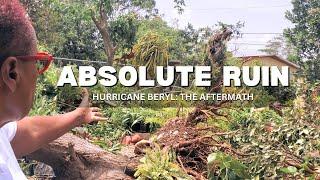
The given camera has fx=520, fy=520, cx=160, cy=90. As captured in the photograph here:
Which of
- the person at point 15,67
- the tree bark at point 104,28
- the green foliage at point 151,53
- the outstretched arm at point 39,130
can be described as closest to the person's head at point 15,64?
the person at point 15,67

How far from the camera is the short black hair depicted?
2.61ft

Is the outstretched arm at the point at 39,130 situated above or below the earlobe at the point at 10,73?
below

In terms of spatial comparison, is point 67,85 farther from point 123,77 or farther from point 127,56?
point 127,56

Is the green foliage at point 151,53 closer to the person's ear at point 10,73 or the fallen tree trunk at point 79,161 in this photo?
the fallen tree trunk at point 79,161

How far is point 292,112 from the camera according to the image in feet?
18.1

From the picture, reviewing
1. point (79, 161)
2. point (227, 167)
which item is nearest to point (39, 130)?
point (227, 167)

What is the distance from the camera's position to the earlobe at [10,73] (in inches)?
31.2

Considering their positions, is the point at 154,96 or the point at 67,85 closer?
the point at 67,85

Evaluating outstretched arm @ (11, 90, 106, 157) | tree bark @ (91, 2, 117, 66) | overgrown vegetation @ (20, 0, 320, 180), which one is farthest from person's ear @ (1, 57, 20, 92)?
tree bark @ (91, 2, 117, 66)

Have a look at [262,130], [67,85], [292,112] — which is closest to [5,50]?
[262,130]

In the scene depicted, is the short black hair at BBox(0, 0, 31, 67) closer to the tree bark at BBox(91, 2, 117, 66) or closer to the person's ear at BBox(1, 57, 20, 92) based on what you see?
the person's ear at BBox(1, 57, 20, 92)

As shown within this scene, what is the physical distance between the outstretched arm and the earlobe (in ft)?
2.46

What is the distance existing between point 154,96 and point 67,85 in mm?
1930

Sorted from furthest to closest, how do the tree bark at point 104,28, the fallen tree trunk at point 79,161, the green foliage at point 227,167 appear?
the tree bark at point 104,28, the fallen tree trunk at point 79,161, the green foliage at point 227,167
